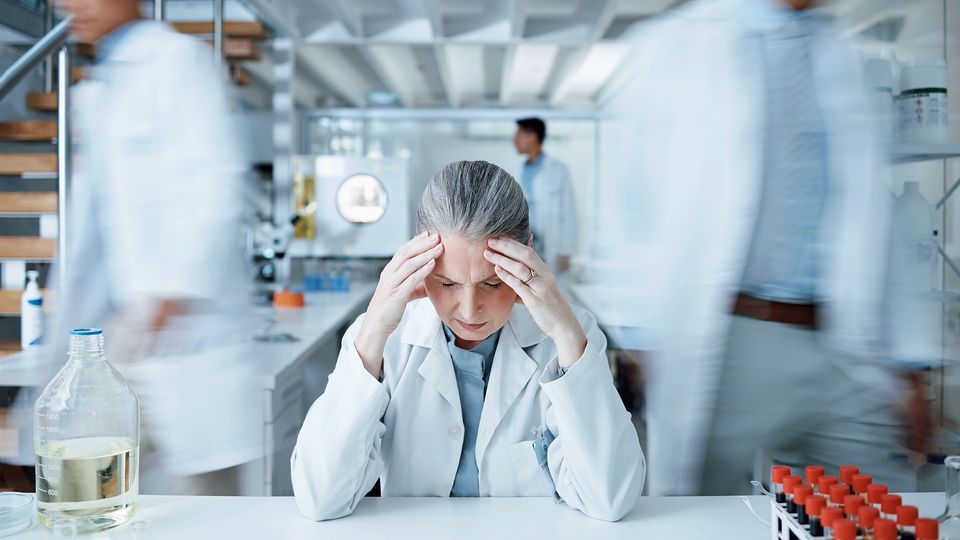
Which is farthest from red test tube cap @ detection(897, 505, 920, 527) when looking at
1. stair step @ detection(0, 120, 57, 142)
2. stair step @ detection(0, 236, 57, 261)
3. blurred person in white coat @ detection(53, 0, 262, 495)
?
stair step @ detection(0, 120, 57, 142)

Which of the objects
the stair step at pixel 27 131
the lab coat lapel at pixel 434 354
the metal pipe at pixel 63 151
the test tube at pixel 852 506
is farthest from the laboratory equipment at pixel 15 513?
the stair step at pixel 27 131

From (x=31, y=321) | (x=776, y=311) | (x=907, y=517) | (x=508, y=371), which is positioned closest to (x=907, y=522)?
(x=907, y=517)

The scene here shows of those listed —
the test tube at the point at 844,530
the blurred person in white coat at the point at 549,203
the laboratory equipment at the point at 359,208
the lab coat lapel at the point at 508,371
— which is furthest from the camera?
the blurred person in white coat at the point at 549,203

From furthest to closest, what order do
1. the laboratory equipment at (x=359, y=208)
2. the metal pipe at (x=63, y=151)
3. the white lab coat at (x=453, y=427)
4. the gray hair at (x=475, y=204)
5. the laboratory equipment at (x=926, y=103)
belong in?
the laboratory equipment at (x=359, y=208) → the metal pipe at (x=63, y=151) → the laboratory equipment at (x=926, y=103) → the gray hair at (x=475, y=204) → the white lab coat at (x=453, y=427)

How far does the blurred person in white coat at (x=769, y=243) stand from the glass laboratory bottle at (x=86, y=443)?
1125 mm

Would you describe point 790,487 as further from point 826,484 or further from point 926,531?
point 926,531

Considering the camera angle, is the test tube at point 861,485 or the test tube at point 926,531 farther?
the test tube at point 861,485

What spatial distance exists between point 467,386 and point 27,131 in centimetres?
249

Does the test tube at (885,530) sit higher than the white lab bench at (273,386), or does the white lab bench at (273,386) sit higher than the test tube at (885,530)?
the test tube at (885,530)

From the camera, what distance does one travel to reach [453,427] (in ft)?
4.73

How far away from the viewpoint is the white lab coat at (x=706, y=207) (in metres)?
1.60

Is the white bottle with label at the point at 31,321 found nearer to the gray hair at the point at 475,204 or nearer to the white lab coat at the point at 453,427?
the white lab coat at the point at 453,427

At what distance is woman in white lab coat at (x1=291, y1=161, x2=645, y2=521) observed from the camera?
4.12ft

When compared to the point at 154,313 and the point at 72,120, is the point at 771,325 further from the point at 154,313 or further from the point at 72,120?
the point at 72,120
